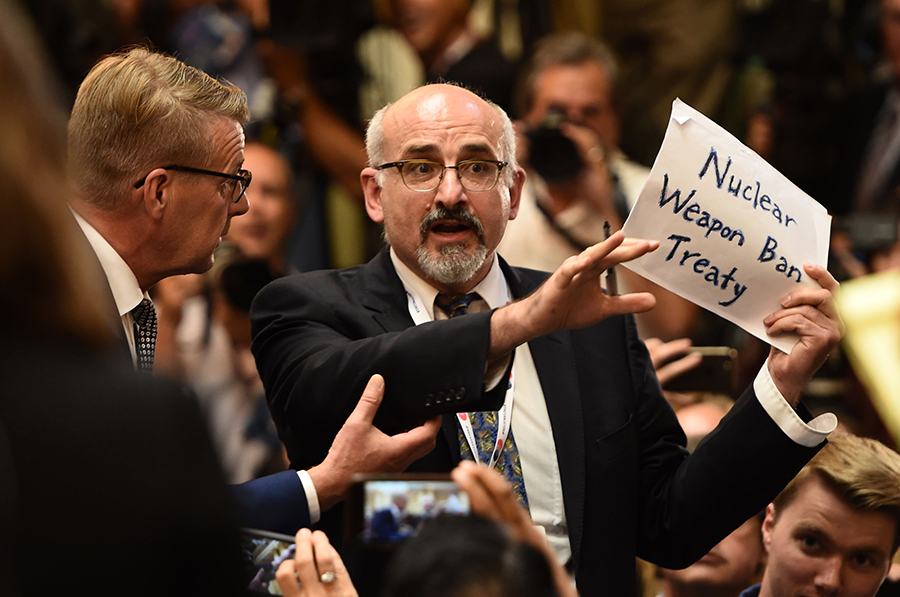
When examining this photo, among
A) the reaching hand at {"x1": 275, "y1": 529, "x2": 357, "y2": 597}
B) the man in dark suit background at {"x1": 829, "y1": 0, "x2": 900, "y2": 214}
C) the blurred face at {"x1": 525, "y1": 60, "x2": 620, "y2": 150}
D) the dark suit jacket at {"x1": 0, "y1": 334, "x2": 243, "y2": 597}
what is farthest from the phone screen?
the man in dark suit background at {"x1": 829, "y1": 0, "x2": 900, "y2": 214}

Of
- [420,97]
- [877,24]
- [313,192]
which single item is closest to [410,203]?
[420,97]

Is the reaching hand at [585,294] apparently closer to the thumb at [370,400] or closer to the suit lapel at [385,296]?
the thumb at [370,400]

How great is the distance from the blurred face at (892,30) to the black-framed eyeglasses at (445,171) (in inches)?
92.9

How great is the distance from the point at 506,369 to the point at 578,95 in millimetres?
2137

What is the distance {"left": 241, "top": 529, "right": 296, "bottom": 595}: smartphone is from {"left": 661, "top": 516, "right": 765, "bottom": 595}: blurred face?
4.76 feet

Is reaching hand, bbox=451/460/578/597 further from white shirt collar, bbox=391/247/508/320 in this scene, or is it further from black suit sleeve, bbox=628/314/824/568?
white shirt collar, bbox=391/247/508/320

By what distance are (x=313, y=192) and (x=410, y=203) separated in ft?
7.75

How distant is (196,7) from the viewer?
481 centimetres

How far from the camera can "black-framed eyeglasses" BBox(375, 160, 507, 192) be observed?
2252mm

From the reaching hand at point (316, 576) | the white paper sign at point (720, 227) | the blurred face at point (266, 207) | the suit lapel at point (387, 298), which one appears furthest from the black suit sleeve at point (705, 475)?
the blurred face at point (266, 207)

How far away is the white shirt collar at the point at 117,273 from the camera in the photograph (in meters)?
2.05

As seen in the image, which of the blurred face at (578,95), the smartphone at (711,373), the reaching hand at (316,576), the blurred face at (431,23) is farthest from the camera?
the blurred face at (431,23)

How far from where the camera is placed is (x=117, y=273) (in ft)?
6.76

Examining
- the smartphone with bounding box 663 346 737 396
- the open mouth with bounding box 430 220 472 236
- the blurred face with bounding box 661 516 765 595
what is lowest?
the blurred face with bounding box 661 516 765 595
